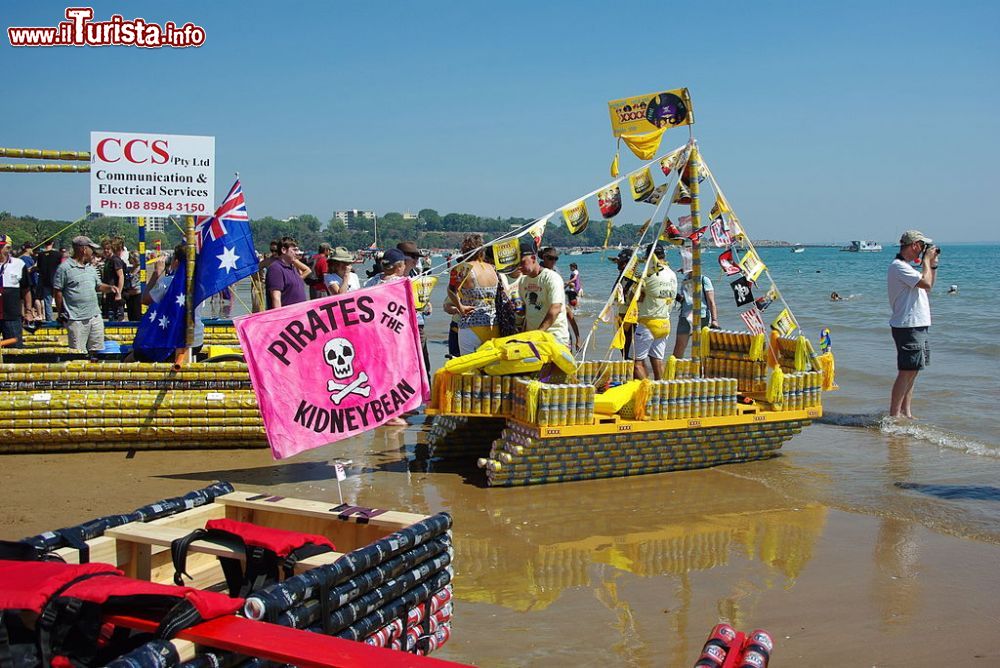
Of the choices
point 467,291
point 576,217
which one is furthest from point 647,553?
point 467,291

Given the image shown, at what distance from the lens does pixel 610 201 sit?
9.03 metres

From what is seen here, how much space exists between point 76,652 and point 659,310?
9261 mm

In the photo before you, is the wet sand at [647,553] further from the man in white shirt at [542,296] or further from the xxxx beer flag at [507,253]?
the xxxx beer flag at [507,253]

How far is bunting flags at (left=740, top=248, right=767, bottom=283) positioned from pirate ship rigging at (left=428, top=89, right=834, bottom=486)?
0.05 ft

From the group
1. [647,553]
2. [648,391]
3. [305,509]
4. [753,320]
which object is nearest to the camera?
[305,509]

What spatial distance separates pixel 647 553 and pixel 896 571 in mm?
1638

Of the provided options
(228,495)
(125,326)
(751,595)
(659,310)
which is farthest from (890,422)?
(125,326)

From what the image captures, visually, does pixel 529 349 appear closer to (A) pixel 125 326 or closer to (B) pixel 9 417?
(B) pixel 9 417

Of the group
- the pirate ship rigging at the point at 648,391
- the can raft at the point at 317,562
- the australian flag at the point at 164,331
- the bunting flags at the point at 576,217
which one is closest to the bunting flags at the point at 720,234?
the pirate ship rigging at the point at 648,391

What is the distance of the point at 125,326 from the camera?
13852 mm

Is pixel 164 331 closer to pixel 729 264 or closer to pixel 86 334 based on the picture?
pixel 86 334

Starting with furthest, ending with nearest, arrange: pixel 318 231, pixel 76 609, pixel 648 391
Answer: pixel 318 231, pixel 648 391, pixel 76 609

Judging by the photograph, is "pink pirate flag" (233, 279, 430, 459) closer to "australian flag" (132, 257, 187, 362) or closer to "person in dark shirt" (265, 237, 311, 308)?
"australian flag" (132, 257, 187, 362)

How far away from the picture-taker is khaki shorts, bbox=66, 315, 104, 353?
11.0 meters
